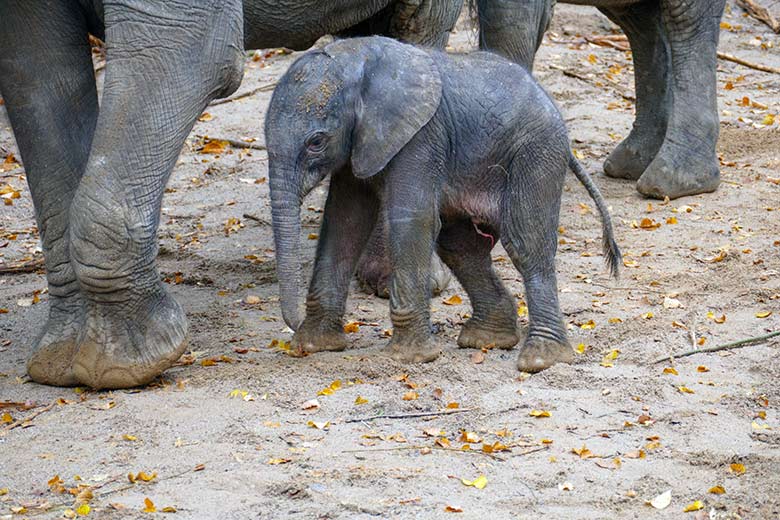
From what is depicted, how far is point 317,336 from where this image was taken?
19.2ft

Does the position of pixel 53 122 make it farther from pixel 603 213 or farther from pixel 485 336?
pixel 603 213

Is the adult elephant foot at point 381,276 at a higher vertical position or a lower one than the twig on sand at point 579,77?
higher

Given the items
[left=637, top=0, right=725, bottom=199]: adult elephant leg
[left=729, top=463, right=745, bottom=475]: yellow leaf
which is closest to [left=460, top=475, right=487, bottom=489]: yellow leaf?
[left=729, top=463, right=745, bottom=475]: yellow leaf

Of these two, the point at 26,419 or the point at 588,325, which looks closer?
the point at 26,419

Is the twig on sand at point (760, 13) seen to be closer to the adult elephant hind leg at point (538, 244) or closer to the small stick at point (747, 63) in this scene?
the small stick at point (747, 63)

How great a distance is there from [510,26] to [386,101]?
8.06 feet

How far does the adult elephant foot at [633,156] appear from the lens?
357 inches

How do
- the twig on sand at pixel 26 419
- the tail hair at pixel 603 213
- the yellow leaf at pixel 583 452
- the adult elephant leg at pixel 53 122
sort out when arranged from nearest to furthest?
the yellow leaf at pixel 583 452, the twig on sand at pixel 26 419, the adult elephant leg at pixel 53 122, the tail hair at pixel 603 213

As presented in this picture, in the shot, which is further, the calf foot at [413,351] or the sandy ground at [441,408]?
the calf foot at [413,351]

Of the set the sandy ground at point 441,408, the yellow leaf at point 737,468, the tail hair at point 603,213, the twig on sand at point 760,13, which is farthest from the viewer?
the twig on sand at point 760,13

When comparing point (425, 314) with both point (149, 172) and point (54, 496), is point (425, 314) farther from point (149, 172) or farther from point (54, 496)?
point (54, 496)

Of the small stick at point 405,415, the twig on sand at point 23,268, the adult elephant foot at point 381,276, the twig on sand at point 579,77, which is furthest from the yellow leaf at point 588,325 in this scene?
the twig on sand at point 579,77

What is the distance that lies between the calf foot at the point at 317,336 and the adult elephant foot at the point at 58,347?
0.86 meters

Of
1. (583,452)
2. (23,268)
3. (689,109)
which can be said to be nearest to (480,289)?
(583,452)
